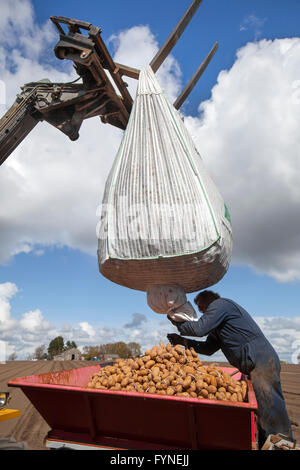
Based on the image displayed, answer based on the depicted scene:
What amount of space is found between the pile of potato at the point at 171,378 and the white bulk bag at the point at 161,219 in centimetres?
62

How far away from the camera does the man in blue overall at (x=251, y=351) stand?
193 cm

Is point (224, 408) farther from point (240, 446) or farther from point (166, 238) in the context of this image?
point (166, 238)

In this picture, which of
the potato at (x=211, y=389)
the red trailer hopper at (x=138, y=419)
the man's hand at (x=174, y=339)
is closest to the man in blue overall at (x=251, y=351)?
the man's hand at (x=174, y=339)

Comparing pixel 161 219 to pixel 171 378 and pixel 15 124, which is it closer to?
pixel 171 378

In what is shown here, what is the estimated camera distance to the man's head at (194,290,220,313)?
8.54ft

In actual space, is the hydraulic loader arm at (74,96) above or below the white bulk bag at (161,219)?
above

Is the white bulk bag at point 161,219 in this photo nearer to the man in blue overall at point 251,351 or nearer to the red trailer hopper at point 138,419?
the man in blue overall at point 251,351

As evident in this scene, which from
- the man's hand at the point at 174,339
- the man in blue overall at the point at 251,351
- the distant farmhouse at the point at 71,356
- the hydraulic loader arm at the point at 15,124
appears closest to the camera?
the man in blue overall at the point at 251,351

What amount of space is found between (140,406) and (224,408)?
0.44 m

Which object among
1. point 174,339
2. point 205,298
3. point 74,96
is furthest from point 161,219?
point 74,96

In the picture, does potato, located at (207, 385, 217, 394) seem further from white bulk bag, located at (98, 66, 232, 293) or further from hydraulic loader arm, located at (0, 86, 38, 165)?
hydraulic loader arm, located at (0, 86, 38, 165)

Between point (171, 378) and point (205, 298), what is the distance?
92cm

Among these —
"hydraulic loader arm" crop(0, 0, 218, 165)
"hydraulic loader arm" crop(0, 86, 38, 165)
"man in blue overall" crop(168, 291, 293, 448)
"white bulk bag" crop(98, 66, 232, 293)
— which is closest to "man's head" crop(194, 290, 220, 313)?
"white bulk bag" crop(98, 66, 232, 293)

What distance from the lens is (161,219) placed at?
242cm
